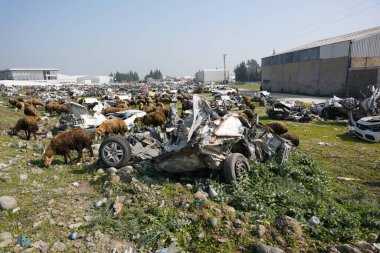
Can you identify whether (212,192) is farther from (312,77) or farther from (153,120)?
(312,77)

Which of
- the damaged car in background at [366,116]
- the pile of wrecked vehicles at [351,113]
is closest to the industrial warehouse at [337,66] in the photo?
the pile of wrecked vehicles at [351,113]

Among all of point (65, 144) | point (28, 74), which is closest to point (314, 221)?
point (65, 144)

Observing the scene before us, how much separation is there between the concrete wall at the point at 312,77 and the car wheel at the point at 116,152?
107 feet

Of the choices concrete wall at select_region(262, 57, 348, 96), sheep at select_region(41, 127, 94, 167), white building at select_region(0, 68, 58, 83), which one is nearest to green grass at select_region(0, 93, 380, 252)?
sheep at select_region(41, 127, 94, 167)

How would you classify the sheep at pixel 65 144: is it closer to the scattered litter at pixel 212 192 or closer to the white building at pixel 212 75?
the scattered litter at pixel 212 192

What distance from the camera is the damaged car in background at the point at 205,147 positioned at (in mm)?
6180

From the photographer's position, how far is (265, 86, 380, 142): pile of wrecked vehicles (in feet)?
41.5

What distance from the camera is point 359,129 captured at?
13.1m

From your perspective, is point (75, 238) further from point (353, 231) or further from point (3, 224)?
point (353, 231)

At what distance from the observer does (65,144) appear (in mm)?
8367

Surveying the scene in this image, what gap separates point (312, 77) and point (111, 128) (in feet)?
113

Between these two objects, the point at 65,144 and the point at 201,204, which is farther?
the point at 65,144

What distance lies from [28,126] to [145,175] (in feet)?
25.5

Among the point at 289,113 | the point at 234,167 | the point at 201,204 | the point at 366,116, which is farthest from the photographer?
the point at 289,113
